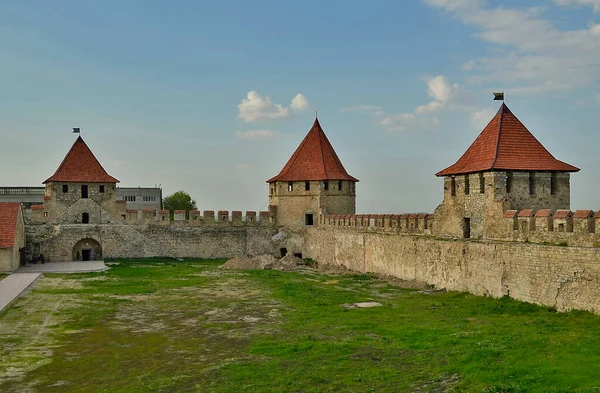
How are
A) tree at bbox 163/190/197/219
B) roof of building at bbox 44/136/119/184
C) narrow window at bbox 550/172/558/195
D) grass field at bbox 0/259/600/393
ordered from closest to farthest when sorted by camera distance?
grass field at bbox 0/259/600/393 → narrow window at bbox 550/172/558/195 → roof of building at bbox 44/136/119/184 → tree at bbox 163/190/197/219

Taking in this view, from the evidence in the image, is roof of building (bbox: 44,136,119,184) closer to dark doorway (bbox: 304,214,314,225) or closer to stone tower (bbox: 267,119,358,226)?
stone tower (bbox: 267,119,358,226)

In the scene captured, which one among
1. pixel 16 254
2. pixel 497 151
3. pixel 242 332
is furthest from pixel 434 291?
pixel 16 254

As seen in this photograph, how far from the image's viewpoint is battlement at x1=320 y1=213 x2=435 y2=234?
20.6 metres

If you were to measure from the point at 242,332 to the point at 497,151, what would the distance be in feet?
30.5

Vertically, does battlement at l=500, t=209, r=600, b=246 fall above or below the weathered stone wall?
below

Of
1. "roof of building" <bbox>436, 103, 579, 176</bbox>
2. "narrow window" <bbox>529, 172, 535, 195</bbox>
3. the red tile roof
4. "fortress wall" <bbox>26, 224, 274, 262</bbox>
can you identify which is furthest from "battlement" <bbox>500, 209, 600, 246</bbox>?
"fortress wall" <bbox>26, 224, 274, 262</bbox>

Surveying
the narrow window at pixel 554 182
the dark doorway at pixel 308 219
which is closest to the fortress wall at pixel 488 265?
the narrow window at pixel 554 182

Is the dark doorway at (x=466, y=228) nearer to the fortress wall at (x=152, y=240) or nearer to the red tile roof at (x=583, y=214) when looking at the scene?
the red tile roof at (x=583, y=214)

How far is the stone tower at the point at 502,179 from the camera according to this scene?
17.1 m

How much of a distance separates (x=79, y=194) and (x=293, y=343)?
2421 centimetres

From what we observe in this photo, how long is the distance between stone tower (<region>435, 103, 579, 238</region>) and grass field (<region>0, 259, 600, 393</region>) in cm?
240

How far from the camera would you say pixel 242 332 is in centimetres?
1309

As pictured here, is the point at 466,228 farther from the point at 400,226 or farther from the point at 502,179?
the point at 400,226

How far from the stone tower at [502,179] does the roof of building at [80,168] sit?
68.5ft
